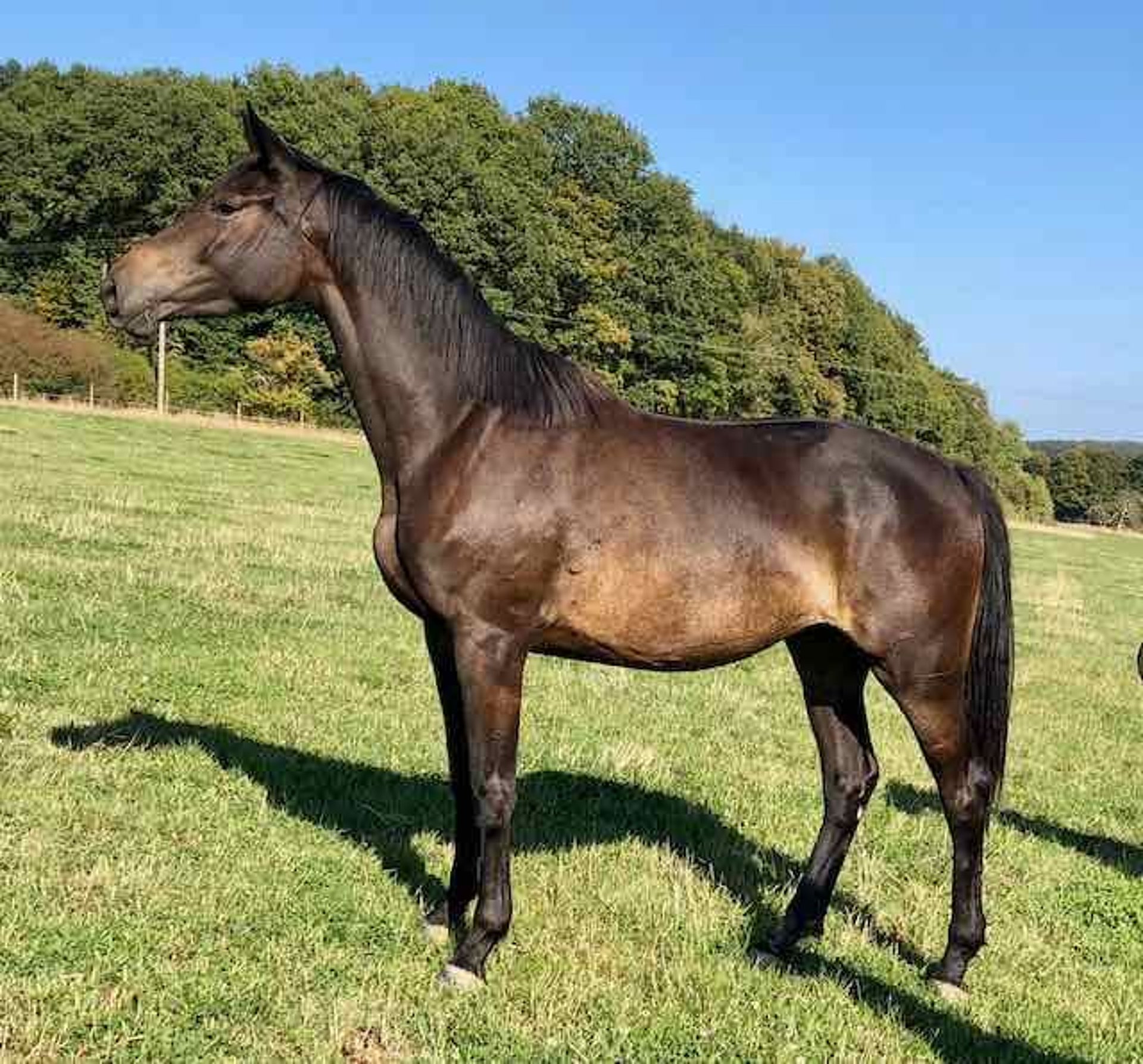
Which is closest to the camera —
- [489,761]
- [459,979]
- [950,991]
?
[459,979]

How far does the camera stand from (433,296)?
4.31 metres

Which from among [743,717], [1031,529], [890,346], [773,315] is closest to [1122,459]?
[890,346]

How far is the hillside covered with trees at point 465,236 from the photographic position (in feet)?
168

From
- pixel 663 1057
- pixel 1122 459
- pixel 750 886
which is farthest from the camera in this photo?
pixel 1122 459

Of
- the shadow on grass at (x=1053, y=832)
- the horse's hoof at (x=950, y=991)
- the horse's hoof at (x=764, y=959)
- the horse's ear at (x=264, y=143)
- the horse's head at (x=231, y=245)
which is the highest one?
the horse's ear at (x=264, y=143)

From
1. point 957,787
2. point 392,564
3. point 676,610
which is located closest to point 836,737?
point 957,787

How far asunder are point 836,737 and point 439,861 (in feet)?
6.71

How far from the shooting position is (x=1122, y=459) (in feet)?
408

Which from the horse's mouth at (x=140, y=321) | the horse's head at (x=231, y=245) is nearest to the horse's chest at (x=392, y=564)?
the horse's head at (x=231, y=245)

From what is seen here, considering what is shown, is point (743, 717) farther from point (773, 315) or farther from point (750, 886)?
point (773, 315)

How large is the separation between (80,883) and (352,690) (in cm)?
368

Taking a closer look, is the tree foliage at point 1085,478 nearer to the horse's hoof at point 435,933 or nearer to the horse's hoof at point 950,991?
the horse's hoof at point 950,991

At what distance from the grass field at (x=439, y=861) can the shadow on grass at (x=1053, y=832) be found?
→ 3cm

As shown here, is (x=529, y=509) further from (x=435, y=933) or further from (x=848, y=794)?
(x=848, y=794)
